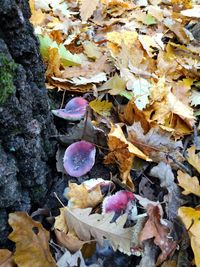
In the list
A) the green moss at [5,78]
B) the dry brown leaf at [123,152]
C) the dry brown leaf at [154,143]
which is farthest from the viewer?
the dry brown leaf at [154,143]

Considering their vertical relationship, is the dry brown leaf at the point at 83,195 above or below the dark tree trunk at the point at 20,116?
below

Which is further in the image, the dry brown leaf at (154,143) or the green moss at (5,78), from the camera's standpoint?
the dry brown leaf at (154,143)

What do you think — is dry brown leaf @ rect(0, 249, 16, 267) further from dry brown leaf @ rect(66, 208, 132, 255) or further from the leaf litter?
dry brown leaf @ rect(66, 208, 132, 255)

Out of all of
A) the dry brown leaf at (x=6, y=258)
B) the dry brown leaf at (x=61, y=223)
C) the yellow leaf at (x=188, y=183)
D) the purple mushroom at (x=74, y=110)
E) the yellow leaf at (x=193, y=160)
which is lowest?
the dry brown leaf at (x=6, y=258)

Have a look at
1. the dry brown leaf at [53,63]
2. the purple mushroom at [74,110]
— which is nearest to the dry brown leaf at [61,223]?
the purple mushroom at [74,110]

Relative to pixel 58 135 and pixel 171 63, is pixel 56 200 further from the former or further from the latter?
pixel 171 63

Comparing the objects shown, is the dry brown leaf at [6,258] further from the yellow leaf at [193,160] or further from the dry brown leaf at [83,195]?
the yellow leaf at [193,160]
